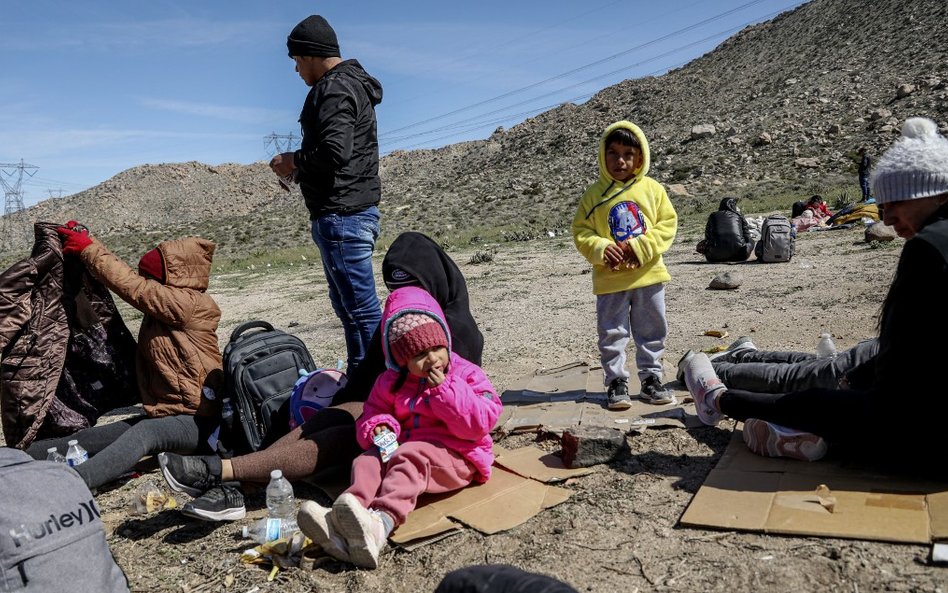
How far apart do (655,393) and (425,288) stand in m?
1.64

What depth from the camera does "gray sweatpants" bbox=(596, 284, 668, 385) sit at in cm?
432

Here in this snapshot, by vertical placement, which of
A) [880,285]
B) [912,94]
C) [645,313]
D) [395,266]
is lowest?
[880,285]

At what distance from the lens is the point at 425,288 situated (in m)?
3.59

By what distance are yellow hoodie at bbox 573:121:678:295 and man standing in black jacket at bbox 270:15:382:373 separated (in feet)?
4.40

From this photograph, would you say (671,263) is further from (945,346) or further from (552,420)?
(945,346)

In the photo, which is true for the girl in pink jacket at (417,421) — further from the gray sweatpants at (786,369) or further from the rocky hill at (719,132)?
the rocky hill at (719,132)

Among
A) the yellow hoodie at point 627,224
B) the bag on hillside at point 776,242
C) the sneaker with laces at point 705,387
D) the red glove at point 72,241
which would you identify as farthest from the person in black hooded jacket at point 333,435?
the bag on hillside at point 776,242

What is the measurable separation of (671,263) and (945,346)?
8.44 m

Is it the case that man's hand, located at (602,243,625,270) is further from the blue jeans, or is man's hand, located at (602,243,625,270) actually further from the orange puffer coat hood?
the orange puffer coat hood

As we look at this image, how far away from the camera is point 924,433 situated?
2.70 metres

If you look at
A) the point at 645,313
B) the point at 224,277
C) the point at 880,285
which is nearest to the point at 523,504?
the point at 645,313

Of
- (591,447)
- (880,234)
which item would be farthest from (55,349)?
(880,234)

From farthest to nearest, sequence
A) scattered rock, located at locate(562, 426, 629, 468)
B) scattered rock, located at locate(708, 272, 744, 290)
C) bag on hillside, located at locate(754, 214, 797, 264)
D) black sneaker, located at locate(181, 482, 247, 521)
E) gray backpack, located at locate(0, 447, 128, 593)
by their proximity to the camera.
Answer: bag on hillside, located at locate(754, 214, 797, 264) → scattered rock, located at locate(708, 272, 744, 290) → scattered rock, located at locate(562, 426, 629, 468) → black sneaker, located at locate(181, 482, 247, 521) → gray backpack, located at locate(0, 447, 128, 593)

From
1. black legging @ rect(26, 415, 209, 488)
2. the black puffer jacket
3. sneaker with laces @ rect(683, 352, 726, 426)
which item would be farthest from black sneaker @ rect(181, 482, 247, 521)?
sneaker with laces @ rect(683, 352, 726, 426)
